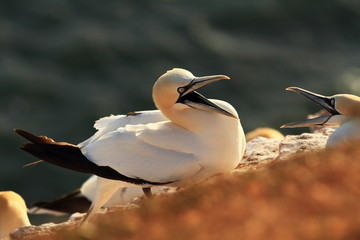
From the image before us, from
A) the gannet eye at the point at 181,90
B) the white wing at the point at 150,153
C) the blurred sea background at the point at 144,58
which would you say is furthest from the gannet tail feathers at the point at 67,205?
the blurred sea background at the point at 144,58

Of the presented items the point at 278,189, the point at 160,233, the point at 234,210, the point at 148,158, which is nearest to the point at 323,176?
the point at 278,189

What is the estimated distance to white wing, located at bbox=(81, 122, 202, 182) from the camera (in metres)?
6.71

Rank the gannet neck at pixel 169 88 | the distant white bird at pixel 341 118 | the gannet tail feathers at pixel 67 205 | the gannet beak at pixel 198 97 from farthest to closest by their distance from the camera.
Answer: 1. the gannet tail feathers at pixel 67 205
2. the gannet neck at pixel 169 88
3. the gannet beak at pixel 198 97
4. the distant white bird at pixel 341 118

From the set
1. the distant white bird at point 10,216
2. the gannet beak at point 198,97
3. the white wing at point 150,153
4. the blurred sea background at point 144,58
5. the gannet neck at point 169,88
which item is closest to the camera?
the white wing at point 150,153

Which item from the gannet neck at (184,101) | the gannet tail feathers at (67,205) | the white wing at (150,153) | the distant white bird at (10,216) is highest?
the gannet neck at (184,101)

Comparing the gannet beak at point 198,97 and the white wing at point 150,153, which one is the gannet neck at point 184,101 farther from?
the white wing at point 150,153

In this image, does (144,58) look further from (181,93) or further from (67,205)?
(181,93)

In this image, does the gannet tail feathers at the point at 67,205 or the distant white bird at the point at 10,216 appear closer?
the distant white bird at the point at 10,216

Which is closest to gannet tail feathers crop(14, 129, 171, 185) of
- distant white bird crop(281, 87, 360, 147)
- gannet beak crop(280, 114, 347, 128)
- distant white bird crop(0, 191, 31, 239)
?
gannet beak crop(280, 114, 347, 128)

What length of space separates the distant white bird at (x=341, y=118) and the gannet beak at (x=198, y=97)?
0.63m

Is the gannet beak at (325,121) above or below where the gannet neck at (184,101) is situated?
below

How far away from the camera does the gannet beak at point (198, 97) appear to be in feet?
22.4

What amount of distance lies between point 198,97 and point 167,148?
0.56 meters

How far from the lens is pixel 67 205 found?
370 inches
